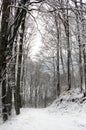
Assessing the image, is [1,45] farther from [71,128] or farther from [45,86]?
[45,86]

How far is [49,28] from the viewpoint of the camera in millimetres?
5305

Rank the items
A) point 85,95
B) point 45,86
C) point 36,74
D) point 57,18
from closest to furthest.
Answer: point 57,18 → point 85,95 → point 36,74 → point 45,86

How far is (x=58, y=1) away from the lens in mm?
4570

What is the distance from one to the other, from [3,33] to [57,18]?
4.42ft

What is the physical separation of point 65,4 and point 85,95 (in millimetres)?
11293

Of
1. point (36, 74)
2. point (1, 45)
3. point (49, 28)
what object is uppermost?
A: point (49, 28)

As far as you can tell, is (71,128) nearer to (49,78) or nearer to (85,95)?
(85,95)

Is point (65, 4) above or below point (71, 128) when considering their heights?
above

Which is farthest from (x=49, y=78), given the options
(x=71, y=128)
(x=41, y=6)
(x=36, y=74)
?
(x=41, y=6)

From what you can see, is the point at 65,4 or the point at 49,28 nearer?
the point at 65,4

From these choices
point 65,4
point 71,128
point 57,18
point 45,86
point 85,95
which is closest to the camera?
point 65,4

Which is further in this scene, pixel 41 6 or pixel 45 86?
pixel 45 86

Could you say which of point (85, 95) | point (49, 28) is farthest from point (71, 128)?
point (85, 95)

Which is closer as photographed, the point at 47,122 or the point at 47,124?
the point at 47,124
